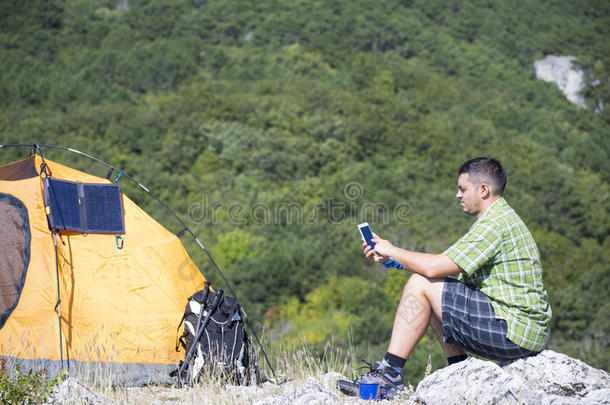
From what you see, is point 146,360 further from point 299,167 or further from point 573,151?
point 573,151

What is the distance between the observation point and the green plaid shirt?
11.6 ft

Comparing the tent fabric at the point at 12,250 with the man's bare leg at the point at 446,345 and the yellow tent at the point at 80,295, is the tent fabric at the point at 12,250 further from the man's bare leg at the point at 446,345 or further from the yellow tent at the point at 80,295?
the man's bare leg at the point at 446,345

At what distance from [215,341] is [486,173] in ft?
7.26

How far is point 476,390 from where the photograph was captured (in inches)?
129

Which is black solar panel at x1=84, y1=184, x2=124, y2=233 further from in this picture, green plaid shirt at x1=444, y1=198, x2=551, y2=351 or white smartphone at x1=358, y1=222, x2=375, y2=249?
green plaid shirt at x1=444, y1=198, x2=551, y2=351

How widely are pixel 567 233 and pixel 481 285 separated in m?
39.3

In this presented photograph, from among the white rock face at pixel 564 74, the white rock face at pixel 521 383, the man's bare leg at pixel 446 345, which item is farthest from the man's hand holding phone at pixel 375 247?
the white rock face at pixel 564 74

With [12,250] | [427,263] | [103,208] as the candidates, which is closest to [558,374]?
[427,263]

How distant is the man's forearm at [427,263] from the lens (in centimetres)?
356

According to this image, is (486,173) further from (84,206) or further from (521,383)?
(84,206)

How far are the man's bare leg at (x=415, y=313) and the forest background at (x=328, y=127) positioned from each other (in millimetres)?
10637

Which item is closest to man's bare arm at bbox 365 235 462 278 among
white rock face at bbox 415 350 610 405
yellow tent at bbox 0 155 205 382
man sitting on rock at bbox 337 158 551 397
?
man sitting on rock at bbox 337 158 551 397

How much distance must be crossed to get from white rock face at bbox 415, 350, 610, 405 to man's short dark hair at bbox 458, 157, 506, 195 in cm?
97

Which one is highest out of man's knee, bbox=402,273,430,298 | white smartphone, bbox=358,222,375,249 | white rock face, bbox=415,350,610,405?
white smartphone, bbox=358,222,375,249
